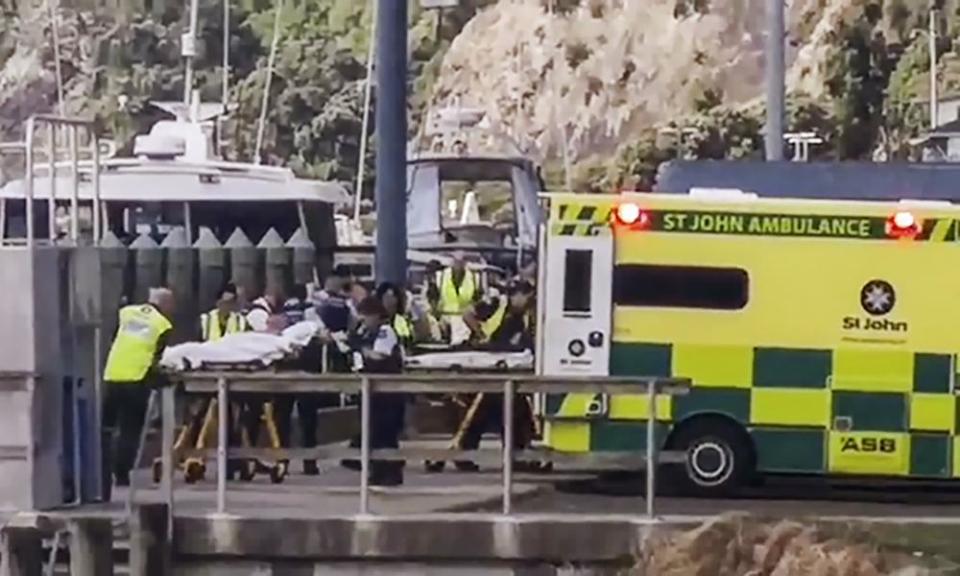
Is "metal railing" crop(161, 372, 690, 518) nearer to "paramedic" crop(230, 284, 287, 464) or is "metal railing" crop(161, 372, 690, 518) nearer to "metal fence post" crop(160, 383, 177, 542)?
"metal fence post" crop(160, 383, 177, 542)

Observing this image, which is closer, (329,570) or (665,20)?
(329,570)

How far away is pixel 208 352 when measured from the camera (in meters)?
14.2

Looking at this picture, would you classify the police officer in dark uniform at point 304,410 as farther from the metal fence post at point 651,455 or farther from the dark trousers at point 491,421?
the metal fence post at point 651,455

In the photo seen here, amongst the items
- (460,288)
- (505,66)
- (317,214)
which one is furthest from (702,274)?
(505,66)

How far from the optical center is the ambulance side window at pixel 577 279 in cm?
1393

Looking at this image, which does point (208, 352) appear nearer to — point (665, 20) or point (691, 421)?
point (691, 421)

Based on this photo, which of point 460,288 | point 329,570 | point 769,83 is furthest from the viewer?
point 769,83

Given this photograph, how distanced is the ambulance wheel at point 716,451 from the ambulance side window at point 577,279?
98 centimetres

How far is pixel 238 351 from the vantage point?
14.2 m

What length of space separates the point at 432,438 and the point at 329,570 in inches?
217

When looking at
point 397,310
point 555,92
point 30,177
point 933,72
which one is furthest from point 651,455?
point 555,92

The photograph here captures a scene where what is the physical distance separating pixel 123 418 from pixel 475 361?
3.14 meters

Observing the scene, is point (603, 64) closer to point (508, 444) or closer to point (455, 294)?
point (455, 294)

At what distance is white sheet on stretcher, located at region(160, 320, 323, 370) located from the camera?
14156mm
